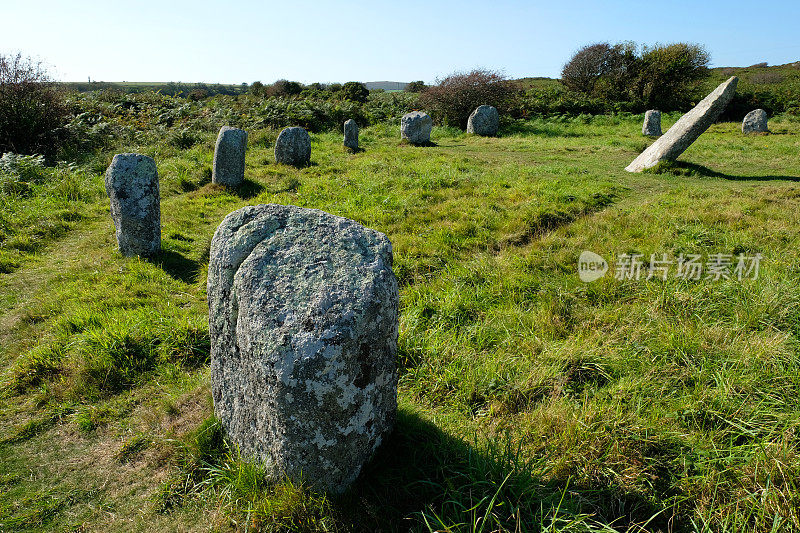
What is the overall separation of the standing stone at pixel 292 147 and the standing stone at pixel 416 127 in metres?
4.98

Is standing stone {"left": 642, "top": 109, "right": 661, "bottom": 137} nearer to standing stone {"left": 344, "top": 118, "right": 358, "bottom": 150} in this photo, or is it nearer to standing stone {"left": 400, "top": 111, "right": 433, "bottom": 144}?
standing stone {"left": 400, "top": 111, "right": 433, "bottom": 144}

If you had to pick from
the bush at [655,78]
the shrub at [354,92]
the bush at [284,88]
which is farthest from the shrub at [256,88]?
the bush at [655,78]

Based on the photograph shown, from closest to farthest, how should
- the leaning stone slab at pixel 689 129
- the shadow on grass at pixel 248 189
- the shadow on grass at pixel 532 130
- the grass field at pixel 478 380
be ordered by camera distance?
the grass field at pixel 478 380 < the shadow on grass at pixel 248 189 < the leaning stone slab at pixel 689 129 < the shadow on grass at pixel 532 130

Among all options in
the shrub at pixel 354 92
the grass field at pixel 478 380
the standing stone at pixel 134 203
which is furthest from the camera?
the shrub at pixel 354 92

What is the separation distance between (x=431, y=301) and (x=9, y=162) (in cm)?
1209

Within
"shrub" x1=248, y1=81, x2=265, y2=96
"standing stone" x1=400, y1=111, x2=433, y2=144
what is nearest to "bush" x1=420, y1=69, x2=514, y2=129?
"standing stone" x1=400, y1=111, x2=433, y2=144

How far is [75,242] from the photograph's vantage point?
8.08m

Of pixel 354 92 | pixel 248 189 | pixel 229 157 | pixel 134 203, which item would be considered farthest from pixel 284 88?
pixel 134 203

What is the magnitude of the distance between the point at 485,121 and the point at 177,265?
1647cm

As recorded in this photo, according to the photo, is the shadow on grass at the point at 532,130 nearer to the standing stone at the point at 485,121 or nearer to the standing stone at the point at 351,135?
the standing stone at the point at 485,121

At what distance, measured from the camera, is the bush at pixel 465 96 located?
22750mm

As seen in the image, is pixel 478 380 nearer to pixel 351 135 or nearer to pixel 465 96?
pixel 351 135

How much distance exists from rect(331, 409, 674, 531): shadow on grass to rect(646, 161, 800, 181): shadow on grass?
10992mm

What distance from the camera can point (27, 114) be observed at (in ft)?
45.5
